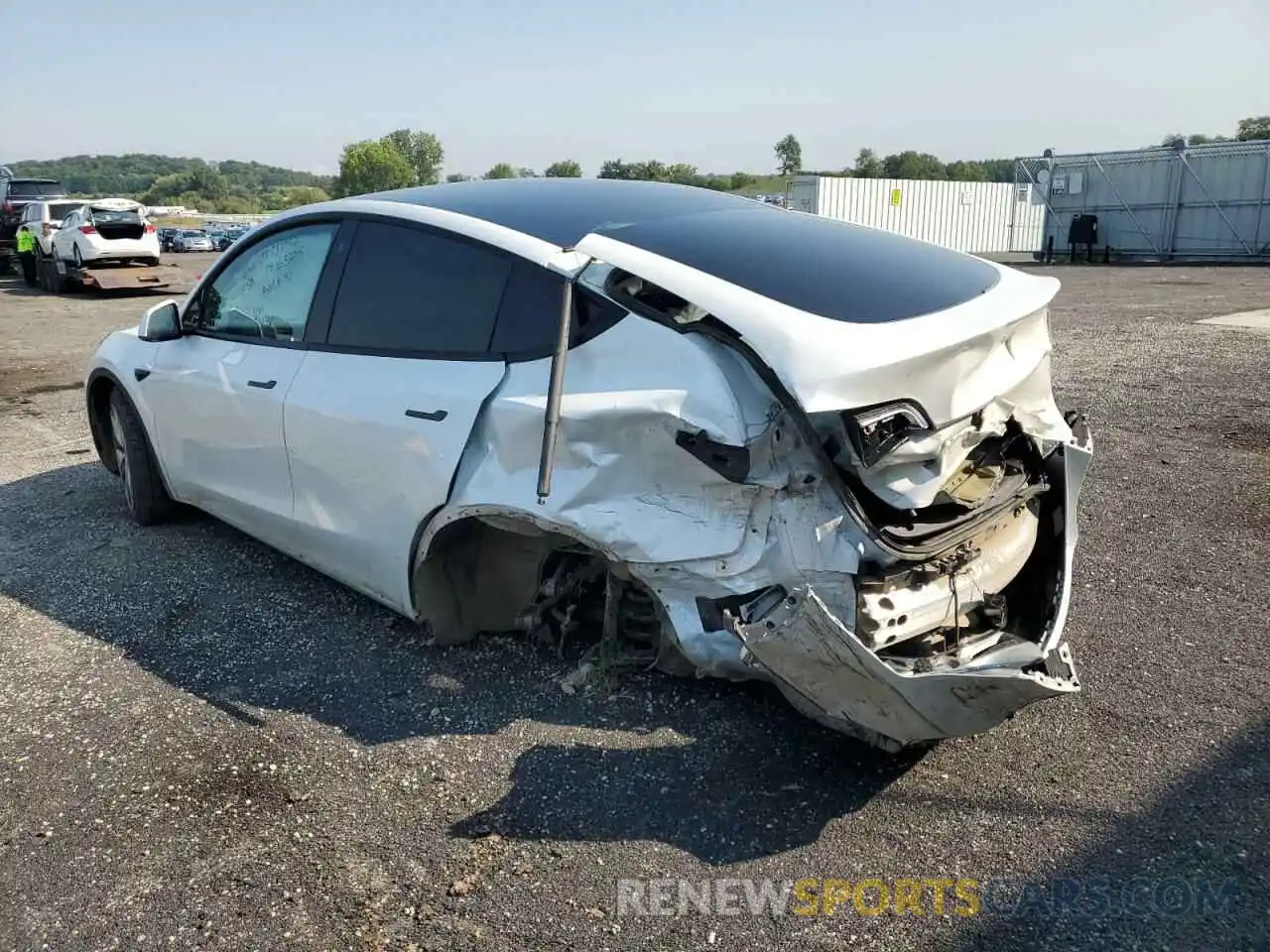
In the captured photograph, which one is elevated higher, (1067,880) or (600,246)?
(600,246)

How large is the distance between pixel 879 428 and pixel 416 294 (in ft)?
6.05

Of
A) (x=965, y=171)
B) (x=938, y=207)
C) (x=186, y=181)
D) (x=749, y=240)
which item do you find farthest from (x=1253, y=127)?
(x=186, y=181)

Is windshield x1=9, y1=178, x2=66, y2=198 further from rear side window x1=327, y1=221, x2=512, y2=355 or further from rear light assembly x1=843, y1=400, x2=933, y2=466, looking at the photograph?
rear light assembly x1=843, y1=400, x2=933, y2=466

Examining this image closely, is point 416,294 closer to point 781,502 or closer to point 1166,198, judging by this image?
point 781,502

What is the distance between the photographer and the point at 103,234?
64.2ft

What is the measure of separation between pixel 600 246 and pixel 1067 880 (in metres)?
2.24

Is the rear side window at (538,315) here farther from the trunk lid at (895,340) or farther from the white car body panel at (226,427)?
the white car body panel at (226,427)

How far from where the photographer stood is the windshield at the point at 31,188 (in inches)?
976

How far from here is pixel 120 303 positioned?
1894 centimetres

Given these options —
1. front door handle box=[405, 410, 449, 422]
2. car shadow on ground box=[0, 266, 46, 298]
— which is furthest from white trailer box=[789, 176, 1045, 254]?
front door handle box=[405, 410, 449, 422]

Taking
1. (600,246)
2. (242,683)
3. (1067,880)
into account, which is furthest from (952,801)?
(242,683)

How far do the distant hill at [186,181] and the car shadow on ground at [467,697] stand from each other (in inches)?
3967

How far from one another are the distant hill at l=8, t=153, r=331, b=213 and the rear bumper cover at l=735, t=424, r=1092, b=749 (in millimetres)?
103305

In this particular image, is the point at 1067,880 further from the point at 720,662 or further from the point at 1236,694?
the point at 1236,694
